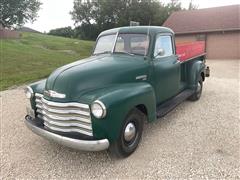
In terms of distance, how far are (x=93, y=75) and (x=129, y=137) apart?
45.0 inches

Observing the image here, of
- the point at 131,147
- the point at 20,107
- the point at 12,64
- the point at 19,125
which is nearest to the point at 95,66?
the point at 131,147

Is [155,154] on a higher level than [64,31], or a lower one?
lower

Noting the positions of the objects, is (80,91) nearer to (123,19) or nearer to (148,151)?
(148,151)

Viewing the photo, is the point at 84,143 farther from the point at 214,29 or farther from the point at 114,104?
the point at 214,29

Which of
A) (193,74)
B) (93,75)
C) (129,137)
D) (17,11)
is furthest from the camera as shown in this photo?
(17,11)

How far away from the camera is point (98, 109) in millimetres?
3619

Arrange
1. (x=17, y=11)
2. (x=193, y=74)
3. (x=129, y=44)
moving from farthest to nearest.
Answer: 1. (x=17, y=11)
2. (x=193, y=74)
3. (x=129, y=44)

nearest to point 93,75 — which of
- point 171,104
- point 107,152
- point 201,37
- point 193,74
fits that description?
point 107,152

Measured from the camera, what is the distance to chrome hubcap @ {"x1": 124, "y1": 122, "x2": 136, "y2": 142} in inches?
164

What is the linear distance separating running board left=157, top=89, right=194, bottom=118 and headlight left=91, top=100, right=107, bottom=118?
1.69m

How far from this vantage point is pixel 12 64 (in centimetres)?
1491

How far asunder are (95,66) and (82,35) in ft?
137

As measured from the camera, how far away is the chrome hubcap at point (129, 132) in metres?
4.17

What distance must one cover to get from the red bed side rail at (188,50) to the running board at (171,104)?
836mm
